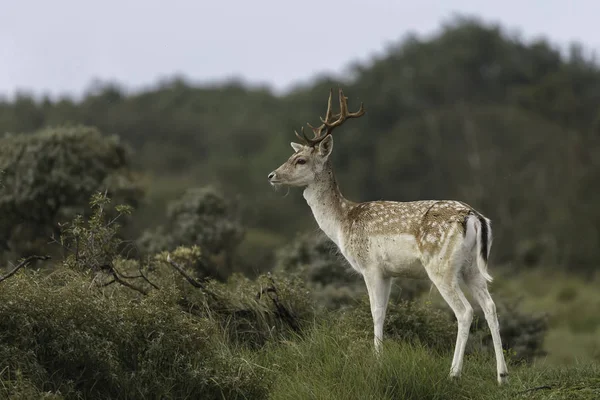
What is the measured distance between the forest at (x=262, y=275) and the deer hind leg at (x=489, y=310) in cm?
19

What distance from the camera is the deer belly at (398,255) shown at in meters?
11.2

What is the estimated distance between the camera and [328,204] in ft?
40.7

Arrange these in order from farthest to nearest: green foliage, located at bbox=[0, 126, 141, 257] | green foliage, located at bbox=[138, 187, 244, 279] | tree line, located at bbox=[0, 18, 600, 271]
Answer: tree line, located at bbox=[0, 18, 600, 271] → green foliage, located at bbox=[138, 187, 244, 279] → green foliage, located at bbox=[0, 126, 141, 257]

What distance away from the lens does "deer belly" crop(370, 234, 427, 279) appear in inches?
440

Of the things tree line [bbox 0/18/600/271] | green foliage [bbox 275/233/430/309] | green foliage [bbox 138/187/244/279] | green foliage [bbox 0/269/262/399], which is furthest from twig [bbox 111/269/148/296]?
tree line [bbox 0/18/600/271]

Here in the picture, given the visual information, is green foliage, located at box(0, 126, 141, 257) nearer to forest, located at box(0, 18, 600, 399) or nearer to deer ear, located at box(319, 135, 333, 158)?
forest, located at box(0, 18, 600, 399)

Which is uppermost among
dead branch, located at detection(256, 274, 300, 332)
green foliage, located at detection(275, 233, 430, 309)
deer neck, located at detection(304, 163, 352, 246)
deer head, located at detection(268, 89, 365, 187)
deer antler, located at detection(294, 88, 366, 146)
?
deer antler, located at detection(294, 88, 366, 146)

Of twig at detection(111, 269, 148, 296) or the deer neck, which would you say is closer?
twig at detection(111, 269, 148, 296)

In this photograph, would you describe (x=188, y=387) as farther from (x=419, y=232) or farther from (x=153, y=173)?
(x=153, y=173)

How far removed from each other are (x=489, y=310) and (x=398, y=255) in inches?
46.5

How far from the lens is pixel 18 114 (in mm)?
51438

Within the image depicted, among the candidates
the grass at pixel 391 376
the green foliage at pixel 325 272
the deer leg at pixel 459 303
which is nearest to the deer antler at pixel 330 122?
the grass at pixel 391 376

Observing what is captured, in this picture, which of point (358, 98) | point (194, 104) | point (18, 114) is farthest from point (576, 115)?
point (194, 104)

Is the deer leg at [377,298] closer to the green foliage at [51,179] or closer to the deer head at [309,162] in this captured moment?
the deer head at [309,162]
